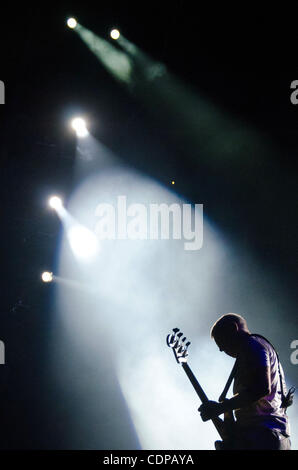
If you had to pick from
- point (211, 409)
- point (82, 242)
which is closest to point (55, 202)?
point (82, 242)

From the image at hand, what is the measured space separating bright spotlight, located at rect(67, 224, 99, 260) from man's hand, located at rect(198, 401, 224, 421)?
3522 millimetres

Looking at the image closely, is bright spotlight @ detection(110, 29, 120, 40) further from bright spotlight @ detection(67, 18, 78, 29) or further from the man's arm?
the man's arm

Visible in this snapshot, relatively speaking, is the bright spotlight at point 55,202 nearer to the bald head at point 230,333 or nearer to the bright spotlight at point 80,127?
the bright spotlight at point 80,127

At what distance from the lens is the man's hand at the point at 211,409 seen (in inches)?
79.0

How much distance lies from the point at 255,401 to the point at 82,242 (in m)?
3.86

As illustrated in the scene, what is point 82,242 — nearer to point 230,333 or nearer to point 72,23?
point 72,23

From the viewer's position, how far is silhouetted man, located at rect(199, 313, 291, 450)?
6.10ft

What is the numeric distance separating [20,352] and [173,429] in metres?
2.38

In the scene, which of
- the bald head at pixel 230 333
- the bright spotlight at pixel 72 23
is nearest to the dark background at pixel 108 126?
the bright spotlight at pixel 72 23

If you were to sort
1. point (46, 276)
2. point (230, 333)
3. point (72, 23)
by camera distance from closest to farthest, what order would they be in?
point (230, 333)
point (72, 23)
point (46, 276)

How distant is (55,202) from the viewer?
197 inches

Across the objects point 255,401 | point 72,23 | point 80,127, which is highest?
point 72,23

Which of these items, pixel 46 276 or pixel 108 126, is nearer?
pixel 46 276

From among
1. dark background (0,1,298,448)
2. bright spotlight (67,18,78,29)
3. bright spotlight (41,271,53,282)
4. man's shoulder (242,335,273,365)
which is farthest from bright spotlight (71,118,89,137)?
man's shoulder (242,335,273,365)
